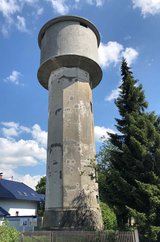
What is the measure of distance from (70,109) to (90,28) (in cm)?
745

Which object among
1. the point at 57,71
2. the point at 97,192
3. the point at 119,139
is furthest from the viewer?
the point at 57,71

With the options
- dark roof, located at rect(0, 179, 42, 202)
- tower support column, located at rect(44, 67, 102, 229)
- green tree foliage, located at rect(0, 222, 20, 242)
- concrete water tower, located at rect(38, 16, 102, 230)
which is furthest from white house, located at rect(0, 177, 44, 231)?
green tree foliage, located at rect(0, 222, 20, 242)

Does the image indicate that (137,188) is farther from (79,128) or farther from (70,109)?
(70,109)

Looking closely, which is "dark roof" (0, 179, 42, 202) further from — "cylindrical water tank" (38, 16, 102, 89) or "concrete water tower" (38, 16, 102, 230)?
"cylindrical water tank" (38, 16, 102, 89)

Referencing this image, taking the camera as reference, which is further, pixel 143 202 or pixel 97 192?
pixel 97 192

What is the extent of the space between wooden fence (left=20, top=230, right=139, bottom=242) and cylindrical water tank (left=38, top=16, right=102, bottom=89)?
12.3 metres

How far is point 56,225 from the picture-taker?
642 inches

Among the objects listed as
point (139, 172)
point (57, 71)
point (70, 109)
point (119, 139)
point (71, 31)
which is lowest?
point (139, 172)

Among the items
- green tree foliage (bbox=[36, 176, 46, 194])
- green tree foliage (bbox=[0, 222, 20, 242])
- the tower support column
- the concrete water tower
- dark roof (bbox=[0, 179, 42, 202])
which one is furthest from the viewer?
green tree foliage (bbox=[36, 176, 46, 194])

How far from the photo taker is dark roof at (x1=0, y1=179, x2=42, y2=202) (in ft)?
96.2

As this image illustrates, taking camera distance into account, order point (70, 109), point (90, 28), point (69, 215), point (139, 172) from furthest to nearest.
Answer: point (90, 28) < point (70, 109) < point (69, 215) < point (139, 172)

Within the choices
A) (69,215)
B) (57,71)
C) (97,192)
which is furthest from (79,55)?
(69,215)

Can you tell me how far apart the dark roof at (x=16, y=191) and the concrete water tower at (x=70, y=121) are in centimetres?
1300

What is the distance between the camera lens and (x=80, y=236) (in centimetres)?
1149
